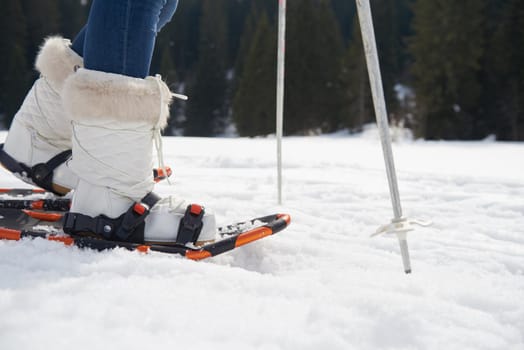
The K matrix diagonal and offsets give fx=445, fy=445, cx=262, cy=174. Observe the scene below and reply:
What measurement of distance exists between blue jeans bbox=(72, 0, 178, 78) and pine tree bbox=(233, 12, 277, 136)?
1804cm

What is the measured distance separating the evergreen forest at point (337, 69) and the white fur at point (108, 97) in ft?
33.6

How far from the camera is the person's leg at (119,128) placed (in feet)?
3.44

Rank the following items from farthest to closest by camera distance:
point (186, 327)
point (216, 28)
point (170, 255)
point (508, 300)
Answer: point (216, 28) < point (170, 255) < point (508, 300) < point (186, 327)

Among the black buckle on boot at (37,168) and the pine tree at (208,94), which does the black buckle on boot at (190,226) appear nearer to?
the black buckle on boot at (37,168)

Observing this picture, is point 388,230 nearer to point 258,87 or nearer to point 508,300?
point 508,300

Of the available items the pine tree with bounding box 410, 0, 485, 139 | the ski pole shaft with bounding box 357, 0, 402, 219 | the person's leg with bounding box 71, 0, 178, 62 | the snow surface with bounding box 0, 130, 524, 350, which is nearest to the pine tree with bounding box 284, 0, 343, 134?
the pine tree with bounding box 410, 0, 485, 139

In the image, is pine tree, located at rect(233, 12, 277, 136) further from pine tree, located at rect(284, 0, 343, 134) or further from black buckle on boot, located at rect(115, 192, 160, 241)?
black buckle on boot, located at rect(115, 192, 160, 241)

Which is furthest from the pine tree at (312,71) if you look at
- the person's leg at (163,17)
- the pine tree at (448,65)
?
the person's leg at (163,17)

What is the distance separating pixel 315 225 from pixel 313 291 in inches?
24.2

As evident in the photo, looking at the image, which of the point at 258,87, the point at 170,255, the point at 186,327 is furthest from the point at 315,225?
the point at 258,87

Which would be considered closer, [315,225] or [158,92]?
[158,92]

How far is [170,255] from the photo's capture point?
99cm

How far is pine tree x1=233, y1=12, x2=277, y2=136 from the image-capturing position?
19.4m

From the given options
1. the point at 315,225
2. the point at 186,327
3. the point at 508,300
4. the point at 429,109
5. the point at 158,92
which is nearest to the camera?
the point at 186,327
